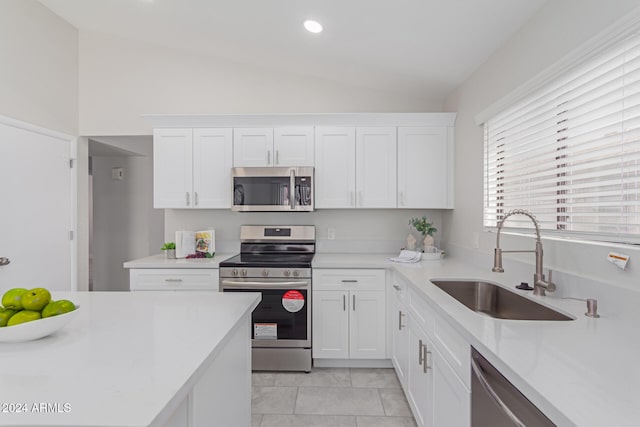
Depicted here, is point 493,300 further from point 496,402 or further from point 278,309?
point 278,309

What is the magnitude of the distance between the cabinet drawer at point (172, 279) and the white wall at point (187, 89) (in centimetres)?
149

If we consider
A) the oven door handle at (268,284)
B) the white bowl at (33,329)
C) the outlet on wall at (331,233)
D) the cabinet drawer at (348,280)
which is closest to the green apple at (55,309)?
the white bowl at (33,329)

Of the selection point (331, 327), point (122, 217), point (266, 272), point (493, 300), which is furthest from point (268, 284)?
point (122, 217)

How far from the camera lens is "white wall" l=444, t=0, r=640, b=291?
1.40 meters

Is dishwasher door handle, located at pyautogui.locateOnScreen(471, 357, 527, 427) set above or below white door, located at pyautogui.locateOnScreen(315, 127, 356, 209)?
below

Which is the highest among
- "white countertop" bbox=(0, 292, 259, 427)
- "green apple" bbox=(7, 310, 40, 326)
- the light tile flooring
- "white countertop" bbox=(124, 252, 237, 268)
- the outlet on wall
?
the outlet on wall

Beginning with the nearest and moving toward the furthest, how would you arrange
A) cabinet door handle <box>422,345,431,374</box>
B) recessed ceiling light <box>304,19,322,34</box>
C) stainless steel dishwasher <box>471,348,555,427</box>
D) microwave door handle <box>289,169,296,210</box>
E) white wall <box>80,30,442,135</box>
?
stainless steel dishwasher <box>471,348,555,427</box> < cabinet door handle <box>422,345,431,374</box> < recessed ceiling light <box>304,19,322,34</box> < microwave door handle <box>289,169,296,210</box> < white wall <box>80,30,442,135</box>

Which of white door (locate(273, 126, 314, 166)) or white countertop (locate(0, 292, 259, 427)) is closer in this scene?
white countertop (locate(0, 292, 259, 427))

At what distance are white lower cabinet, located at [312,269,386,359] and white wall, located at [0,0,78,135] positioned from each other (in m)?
2.86

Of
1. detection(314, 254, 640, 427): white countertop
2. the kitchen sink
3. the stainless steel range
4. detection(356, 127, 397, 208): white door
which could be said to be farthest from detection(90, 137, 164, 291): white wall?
detection(314, 254, 640, 427): white countertop

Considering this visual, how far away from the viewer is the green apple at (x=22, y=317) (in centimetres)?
98

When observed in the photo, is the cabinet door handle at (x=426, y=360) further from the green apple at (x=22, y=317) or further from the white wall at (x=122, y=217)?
the white wall at (x=122, y=217)

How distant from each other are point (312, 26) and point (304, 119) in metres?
0.82

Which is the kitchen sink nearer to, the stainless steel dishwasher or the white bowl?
the stainless steel dishwasher
